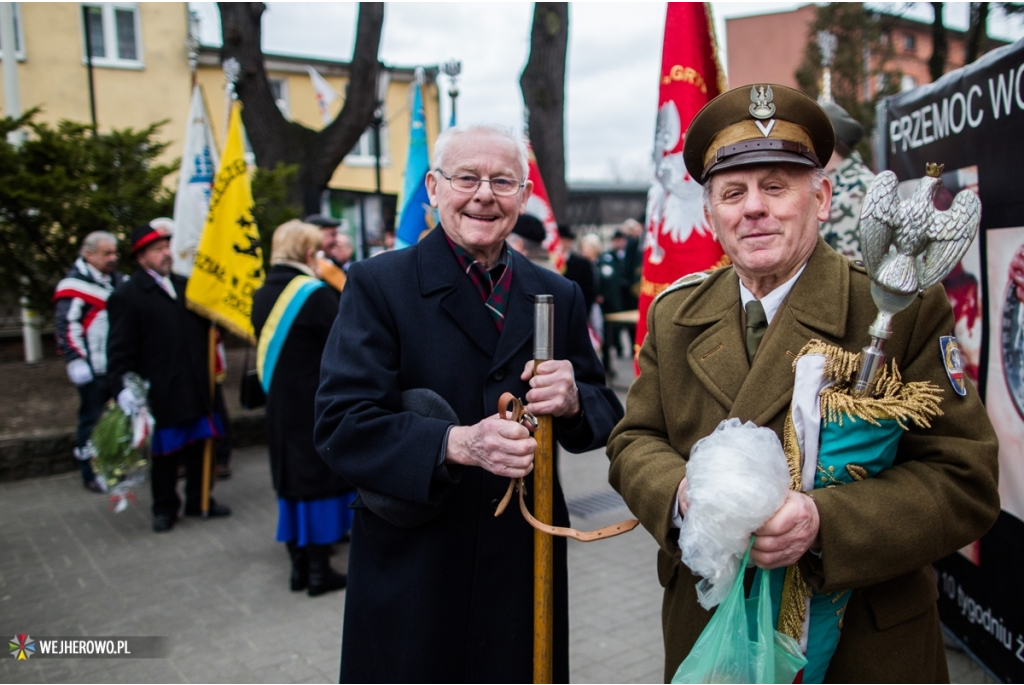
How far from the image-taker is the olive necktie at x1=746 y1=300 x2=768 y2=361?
1.76m

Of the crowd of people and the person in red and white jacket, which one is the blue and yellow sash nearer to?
the person in red and white jacket

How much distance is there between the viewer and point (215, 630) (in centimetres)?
406

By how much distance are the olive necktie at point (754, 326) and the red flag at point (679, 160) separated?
149 centimetres

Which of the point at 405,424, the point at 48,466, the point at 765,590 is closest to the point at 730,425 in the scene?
the point at 765,590

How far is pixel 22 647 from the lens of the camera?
12.5 ft

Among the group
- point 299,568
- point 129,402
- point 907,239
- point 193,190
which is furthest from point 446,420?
point 193,190

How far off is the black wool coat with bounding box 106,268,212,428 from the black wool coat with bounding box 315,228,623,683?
402cm

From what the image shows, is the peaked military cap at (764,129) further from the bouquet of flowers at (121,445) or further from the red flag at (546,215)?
the bouquet of flowers at (121,445)

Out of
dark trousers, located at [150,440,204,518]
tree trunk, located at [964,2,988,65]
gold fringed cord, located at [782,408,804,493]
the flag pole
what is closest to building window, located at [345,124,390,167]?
dark trousers, located at [150,440,204,518]

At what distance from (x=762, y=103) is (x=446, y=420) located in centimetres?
107

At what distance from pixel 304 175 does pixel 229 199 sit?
4509 millimetres

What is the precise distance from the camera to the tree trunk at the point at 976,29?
4.96 meters

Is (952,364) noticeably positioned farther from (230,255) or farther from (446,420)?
(230,255)

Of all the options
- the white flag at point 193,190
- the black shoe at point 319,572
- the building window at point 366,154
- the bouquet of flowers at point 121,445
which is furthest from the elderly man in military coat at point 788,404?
the building window at point 366,154
